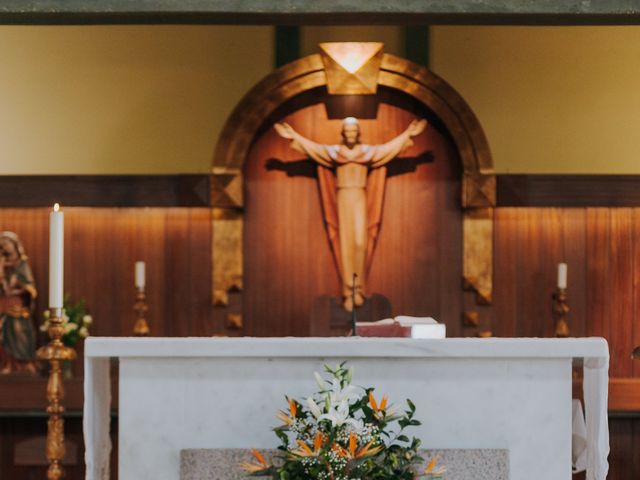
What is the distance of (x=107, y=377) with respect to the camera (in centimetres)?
315

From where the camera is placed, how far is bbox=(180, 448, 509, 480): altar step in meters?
2.80

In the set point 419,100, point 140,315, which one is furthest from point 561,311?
point 140,315

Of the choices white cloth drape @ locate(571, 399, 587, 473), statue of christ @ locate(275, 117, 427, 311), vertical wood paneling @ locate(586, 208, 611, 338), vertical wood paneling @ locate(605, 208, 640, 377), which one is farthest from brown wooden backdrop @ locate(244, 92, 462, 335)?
white cloth drape @ locate(571, 399, 587, 473)

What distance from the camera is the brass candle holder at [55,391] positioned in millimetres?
3445

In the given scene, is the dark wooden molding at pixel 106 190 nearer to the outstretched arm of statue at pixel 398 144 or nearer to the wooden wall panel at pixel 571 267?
the outstretched arm of statue at pixel 398 144

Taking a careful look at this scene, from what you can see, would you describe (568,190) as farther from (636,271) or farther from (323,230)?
(323,230)

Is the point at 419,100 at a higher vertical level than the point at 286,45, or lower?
lower

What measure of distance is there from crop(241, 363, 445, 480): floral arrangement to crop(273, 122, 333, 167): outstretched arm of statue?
141 inches

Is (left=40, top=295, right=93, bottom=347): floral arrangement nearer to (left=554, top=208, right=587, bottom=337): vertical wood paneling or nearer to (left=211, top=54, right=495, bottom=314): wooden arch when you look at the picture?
(left=211, top=54, right=495, bottom=314): wooden arch

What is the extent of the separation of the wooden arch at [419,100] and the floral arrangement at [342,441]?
Result: 3.70 m

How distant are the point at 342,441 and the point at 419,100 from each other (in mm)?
4059

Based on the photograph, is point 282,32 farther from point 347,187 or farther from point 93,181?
point 93,181

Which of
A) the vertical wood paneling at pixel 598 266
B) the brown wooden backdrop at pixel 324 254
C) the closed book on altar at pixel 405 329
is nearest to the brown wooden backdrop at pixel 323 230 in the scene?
the brown wooden backdrop at pixel 324 254

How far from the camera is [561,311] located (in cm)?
619
